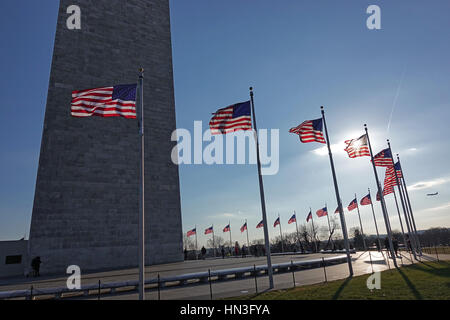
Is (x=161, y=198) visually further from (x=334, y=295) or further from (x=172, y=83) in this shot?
(x=334, y=295)

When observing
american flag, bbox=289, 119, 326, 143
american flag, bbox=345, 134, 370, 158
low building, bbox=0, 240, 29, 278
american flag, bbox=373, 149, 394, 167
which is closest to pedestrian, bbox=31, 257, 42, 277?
low building, bbox=0, 240, 29, 278

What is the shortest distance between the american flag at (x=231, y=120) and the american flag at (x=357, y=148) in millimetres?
8951

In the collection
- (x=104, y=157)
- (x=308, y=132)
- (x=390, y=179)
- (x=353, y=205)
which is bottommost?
(x=353, y=205)

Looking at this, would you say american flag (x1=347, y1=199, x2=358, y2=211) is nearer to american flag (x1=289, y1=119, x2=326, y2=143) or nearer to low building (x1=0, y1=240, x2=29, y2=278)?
american flag (x1=289, y1=119, x2=326, y2=143)

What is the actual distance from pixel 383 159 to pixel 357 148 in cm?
395

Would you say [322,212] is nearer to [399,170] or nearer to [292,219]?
[292,219]

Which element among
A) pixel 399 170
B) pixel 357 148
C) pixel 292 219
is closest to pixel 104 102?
pixel 357 148

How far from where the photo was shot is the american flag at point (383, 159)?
70.6 feet

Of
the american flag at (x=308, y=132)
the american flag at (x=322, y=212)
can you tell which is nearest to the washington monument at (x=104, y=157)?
the american flag at (x=308, y=132)

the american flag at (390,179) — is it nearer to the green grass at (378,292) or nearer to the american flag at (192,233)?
the green grass at (378,292)

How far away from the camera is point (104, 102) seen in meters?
10.8

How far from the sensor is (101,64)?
29.4 metres

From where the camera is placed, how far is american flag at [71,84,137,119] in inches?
419
